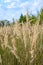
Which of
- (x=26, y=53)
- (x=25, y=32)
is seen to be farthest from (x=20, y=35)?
(x=26, y=53)

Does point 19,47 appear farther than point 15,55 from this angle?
Yes

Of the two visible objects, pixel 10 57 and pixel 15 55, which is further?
pixel 10 57

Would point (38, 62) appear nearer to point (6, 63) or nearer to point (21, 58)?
point (21, 58)

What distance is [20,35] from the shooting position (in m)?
2.45

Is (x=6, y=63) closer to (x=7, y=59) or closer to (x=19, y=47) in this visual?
(x=7, y=59)

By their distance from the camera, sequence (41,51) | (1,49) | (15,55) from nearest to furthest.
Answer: (15,55)
(41,51)
(1,49)

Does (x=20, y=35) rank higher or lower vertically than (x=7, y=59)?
higher

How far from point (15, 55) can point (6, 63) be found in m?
0.19

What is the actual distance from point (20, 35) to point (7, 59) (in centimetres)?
28

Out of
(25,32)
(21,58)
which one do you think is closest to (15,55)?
(21,58)

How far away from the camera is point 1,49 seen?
8.46ft

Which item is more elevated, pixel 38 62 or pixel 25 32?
pixel 25 32

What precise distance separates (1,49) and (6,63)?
10.4 inches

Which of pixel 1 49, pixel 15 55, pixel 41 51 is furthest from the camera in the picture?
pixel 1 49
